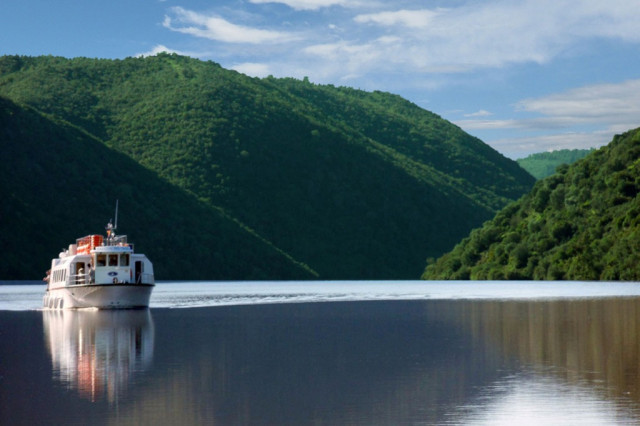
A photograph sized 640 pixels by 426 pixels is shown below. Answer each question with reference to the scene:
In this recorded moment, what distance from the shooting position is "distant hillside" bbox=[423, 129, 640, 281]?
330ft

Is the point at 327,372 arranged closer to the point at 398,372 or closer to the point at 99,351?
the point at 398,372

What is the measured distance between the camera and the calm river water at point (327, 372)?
49.9 feet

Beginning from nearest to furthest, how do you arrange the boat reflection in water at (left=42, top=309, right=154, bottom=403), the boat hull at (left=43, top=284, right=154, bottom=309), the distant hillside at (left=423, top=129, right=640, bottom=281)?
the boat reflection in water at (left=42, top=309, right=154, bottom=403), the boat hull at (left=43, top=284, right=154, bottom=309), the distant hillside at (left=423, top=129, right=640, bottom=281)

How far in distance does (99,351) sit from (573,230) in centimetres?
9057

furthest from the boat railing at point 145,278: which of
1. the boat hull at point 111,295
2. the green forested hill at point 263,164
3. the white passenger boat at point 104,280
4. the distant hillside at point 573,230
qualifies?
the green forested hill at point 263,164

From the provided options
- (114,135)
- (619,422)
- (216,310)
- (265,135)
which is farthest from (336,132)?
(619,422)

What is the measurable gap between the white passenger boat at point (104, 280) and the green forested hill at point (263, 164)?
3418 inches

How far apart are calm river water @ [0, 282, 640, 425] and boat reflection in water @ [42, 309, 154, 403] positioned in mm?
50

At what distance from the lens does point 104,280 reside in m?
55.2

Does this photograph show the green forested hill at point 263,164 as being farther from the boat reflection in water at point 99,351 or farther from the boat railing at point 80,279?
the boat reflection in water at point 99,351

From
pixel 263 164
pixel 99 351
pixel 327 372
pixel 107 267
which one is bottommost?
pixel 99 351

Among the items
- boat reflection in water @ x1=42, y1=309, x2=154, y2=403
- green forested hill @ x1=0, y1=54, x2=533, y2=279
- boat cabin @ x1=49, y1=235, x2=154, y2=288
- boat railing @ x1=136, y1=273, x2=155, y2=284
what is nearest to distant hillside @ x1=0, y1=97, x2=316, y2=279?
green forested hill @ x1=0, y1=54, x2=533, y2=279

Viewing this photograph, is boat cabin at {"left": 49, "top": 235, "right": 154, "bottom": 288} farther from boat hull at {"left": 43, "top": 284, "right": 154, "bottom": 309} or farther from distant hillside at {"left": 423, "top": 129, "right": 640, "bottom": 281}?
distant hillside at {"left": 423, "top": 129, "right": 640, "bottom": 281}

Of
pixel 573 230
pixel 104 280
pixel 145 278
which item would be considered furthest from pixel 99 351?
pixel 573 230
